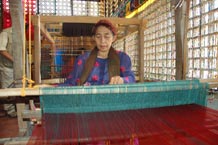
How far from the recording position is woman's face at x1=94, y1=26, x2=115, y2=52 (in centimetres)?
150

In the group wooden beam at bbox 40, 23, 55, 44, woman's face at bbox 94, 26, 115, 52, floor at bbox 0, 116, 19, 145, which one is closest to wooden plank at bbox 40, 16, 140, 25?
wooden beam at bbox 40, 23, 55, 44

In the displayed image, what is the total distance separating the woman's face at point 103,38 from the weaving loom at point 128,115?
0.66m

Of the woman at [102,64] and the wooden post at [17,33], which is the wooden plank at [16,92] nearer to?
the wooden post at [17,33]

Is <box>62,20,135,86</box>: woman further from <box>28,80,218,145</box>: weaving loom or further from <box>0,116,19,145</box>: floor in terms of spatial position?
<box>0,116,19,145</box>: floor

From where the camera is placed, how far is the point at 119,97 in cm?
90

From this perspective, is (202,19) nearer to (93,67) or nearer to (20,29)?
(93,67)

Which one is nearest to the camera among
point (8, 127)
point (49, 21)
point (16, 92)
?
point (16, 92)

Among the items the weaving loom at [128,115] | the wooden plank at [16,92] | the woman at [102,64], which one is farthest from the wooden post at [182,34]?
the wooden plank at [16,92]

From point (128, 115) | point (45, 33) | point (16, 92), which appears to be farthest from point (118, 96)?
point (45, 33)

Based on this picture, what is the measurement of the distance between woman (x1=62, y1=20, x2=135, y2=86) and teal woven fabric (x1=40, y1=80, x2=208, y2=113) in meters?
0.47

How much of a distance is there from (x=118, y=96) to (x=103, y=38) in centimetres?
69

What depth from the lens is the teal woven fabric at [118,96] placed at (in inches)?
33.6

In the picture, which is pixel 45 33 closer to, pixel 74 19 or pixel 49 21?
pixel 49 21

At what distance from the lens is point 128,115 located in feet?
2.93
